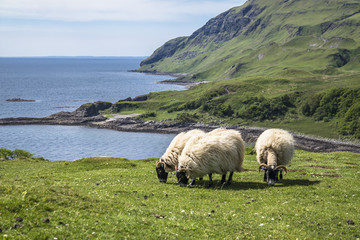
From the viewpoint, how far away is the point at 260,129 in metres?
171

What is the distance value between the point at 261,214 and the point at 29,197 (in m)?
11.2

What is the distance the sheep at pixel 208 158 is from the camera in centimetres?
2286

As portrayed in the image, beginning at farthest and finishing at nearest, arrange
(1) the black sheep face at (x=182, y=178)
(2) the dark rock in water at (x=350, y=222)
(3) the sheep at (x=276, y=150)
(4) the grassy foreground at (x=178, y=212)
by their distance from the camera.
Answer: (3) the sheep at (x=276, y=150)
(1) the black sheep face at (x=182, y=178)
(2) the dark rock in water at (x=350, y=222)
(4) the grassy foreground at (x=178, y=212)

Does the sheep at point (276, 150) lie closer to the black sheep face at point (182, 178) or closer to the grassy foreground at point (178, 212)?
the grassy foreground at point (178, 212)

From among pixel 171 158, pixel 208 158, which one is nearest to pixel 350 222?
pixel 208 158

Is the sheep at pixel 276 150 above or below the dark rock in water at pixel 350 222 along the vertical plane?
above

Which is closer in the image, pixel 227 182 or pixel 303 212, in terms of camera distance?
pixel 303 212

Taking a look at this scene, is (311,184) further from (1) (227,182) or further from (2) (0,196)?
(2) (0,196)

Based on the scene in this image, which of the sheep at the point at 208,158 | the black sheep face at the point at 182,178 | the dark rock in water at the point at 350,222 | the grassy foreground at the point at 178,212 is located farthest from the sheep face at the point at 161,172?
the dark rock in water at the point at 350,222

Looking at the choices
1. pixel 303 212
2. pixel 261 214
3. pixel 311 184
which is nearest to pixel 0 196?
pixel 261 214

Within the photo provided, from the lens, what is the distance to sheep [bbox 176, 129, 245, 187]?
22.9 m

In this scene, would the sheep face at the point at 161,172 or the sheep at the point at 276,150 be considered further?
the sheep face at the point at 161,172

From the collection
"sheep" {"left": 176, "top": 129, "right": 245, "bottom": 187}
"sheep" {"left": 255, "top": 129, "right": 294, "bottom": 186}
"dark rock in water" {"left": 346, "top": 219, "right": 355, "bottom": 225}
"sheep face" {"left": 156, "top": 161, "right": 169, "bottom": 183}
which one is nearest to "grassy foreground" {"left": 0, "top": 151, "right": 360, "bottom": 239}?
"dark rock in water" {"left": 346, "top": 219, "right": 355, "bottom": 225}

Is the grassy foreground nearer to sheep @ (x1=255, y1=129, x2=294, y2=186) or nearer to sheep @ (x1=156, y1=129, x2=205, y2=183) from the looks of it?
sheep @ (x1=156, y1=129, x2=205, y2=183)
